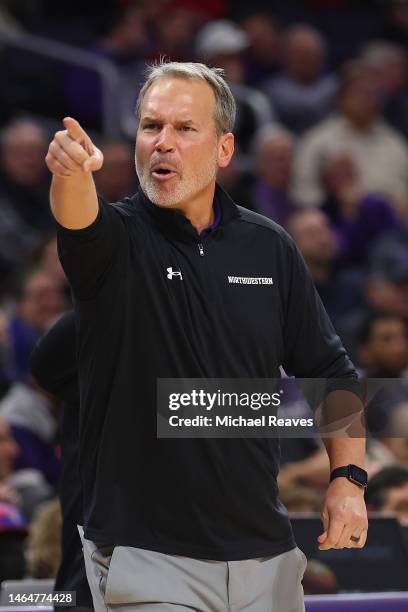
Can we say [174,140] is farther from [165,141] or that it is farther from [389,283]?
[389,283]

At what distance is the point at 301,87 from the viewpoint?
988 centimetres

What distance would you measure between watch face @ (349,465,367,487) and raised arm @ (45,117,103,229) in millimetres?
812

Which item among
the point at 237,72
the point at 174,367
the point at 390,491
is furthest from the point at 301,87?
the point at 174,367

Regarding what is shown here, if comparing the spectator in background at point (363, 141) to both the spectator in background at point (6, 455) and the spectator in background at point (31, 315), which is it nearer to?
the spectator in background at point (31, 315)

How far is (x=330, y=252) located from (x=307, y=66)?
104 inches

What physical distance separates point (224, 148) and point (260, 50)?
7.56 metres

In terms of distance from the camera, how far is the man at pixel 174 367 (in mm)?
2492

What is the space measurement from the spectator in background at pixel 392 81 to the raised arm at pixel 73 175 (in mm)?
7815

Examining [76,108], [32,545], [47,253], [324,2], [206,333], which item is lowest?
[32,545]

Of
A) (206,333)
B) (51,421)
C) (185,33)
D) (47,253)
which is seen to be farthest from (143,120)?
(185,33)

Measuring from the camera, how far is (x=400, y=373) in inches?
239

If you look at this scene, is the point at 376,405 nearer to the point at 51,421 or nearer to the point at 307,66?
the point at 51,421

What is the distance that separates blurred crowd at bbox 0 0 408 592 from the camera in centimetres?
633

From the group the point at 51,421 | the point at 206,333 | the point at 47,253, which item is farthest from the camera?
the point at 47,253
